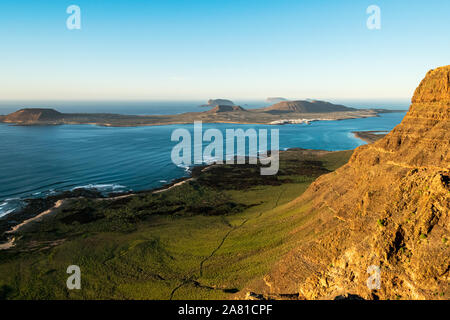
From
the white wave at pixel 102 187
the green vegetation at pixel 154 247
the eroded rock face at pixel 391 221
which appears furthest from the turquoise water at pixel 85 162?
the eroded rock face at pixel 391 221

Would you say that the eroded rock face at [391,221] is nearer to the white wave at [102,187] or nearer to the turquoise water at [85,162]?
the white wave at [102,187]

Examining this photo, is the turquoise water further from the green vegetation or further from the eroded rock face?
the eroded rock face

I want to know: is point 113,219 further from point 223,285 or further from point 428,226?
point 428,226

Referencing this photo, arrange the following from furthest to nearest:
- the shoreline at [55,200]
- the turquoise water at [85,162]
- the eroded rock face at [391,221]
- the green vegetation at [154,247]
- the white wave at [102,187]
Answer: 1. the turquoise water at [85,162]
2. the white wave at [102,187]
3. the shoreline at [55,200]
4. the green vegetation at [154,247]
5. the eroded rock face at [391,221]

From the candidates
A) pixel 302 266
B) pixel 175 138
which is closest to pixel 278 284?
pixel 302 266

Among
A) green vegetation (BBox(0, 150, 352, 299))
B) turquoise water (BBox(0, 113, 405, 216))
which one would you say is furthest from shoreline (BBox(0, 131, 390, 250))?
turquoise water (BBox(0, 113, 405, 216))

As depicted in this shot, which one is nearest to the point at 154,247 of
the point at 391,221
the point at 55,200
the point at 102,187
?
the point at 391,221
